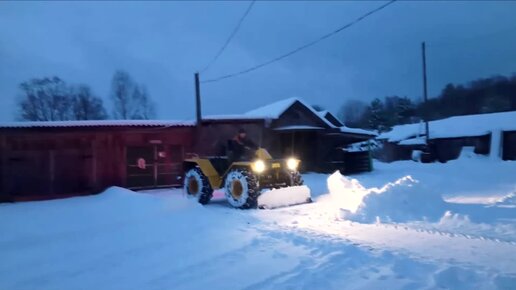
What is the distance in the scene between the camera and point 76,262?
5.37 m

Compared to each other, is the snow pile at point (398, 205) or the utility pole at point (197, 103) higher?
the utility pole at point (197, 103)

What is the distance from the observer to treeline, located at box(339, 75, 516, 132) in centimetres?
1862

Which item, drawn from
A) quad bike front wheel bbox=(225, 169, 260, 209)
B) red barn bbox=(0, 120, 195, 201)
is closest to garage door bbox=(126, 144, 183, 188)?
red barn bbox=(0, 120, 195, 201)

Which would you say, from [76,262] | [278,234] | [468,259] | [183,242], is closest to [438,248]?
[468,259]

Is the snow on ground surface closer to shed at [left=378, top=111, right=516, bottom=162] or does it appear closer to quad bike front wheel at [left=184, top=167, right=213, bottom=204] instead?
quad bike front wheel at [left=184, top=167, right=213, bottom=204]

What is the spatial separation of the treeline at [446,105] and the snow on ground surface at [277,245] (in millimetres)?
8978

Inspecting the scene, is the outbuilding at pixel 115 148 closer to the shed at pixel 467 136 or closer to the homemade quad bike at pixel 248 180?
the homemade quad bike at pixel 248 180

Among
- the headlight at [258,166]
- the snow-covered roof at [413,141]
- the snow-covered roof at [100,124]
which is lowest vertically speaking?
the headlight at [258,166]

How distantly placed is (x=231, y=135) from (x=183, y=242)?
12066mm

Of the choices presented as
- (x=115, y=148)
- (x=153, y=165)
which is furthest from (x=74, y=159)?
(x=153, y=165)

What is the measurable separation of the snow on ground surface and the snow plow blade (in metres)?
0.51

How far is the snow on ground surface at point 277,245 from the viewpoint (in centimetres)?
443

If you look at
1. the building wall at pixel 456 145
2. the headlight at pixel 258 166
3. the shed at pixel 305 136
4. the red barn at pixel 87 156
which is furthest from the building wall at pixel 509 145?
the headlight at pixel 258 166

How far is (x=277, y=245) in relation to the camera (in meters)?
5.91
